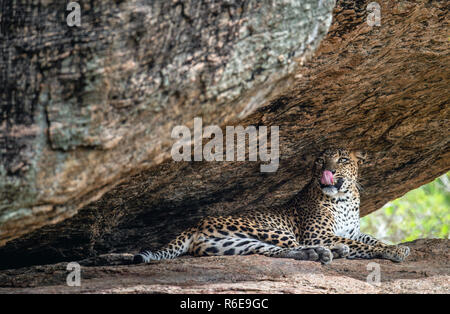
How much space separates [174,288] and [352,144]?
4438mm

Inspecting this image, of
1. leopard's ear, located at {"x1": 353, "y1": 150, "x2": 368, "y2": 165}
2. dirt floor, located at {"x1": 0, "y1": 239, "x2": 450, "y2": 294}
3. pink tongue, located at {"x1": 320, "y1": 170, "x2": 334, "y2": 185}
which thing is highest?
leopard's ear, located at {"x1": 353, "y1": 150, "x2": 368, "y2": 165}

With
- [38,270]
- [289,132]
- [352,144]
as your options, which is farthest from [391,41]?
[38,270]

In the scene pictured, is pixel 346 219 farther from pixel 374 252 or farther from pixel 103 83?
pixel 103 83

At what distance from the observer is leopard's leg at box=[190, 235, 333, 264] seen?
298 inches

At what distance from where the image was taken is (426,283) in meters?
6.74

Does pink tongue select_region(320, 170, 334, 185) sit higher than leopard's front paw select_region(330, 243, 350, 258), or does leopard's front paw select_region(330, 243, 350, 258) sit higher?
pink tongue select_region(320, 170, 334, 185)

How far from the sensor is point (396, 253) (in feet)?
26.3

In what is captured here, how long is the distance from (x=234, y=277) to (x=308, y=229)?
2.64 m

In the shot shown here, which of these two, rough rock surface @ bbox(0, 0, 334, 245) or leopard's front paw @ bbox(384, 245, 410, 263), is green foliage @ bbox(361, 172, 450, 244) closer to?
leopard's front paw @ bbox(384, 245, 410, 263)

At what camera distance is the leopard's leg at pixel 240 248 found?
7.58 meters

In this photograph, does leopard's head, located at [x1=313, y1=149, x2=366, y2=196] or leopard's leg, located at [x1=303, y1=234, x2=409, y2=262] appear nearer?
leopard's leg, located at [x1=303, y1=234, x2=409, y2=262]

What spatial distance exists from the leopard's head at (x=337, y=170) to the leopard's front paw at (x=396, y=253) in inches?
55.1

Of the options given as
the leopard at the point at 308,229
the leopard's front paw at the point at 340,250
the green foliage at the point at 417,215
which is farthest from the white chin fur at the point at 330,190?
the green foliage at the point at 417,215

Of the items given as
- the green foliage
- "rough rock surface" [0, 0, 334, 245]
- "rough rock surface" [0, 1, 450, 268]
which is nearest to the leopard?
"rough rock surface" [0, 1, 450, 268]
